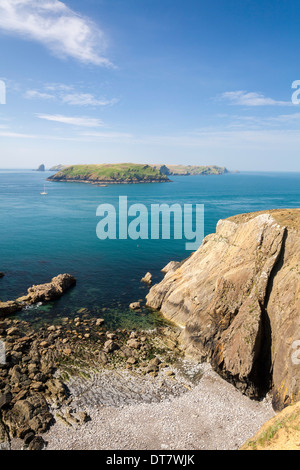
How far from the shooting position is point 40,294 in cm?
5222

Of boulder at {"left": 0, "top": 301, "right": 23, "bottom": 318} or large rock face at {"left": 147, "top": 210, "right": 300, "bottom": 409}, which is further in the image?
boulder at {"left": 0, "top": 301, "right": 23, "bottom": 318}

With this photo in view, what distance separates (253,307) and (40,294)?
39.0 metres

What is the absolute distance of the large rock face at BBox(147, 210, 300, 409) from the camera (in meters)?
30.8

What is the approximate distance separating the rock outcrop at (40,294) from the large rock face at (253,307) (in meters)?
27.2

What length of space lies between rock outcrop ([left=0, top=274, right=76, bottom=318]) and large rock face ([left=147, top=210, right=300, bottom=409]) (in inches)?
1072

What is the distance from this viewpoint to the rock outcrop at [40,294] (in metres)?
47.7

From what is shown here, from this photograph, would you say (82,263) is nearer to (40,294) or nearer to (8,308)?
(40,294)

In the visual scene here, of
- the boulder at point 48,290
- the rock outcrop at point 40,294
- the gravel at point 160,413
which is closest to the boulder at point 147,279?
the boulder at point 48,290

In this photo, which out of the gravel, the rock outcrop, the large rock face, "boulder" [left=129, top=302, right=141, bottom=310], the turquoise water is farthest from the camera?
"boulder" [left=129, top=302, right=141, bottom=310]

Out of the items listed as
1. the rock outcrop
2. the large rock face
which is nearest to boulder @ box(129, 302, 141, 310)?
the large rock face

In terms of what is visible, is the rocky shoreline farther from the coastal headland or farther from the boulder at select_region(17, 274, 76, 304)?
the boulder at select_region(17, 274, 76, 304)

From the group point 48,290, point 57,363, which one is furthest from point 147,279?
point 57,363
